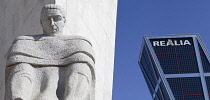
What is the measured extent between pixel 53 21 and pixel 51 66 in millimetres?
492

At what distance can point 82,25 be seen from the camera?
7230mm

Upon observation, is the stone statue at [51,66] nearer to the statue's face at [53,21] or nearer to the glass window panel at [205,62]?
the statue's face at [53,21]

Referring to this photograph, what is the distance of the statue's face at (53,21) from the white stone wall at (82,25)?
1.73 metres

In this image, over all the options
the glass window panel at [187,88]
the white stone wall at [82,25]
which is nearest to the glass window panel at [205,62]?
the glass window panel at [187,88]

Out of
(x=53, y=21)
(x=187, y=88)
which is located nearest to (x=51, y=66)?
(x=53, y=21)

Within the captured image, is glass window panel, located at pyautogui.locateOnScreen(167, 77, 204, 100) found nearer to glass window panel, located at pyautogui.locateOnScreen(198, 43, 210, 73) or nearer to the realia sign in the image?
glass window panel, located at pyautogui.locateOnScreen(198, 43, 210, 73)

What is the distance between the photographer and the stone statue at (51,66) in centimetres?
430

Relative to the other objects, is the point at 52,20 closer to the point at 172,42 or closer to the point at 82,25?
the point at 82,25

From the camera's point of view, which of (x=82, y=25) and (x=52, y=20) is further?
(x=82, y=25)

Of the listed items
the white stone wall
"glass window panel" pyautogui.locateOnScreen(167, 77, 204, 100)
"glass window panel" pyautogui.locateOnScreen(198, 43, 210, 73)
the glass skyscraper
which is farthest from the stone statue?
"glass window panel" pyautogui.locateOnScreen(198, 43, 210, 73)

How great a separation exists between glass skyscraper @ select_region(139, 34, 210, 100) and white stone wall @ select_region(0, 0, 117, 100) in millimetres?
69289

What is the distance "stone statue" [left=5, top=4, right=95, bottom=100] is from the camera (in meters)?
4.30

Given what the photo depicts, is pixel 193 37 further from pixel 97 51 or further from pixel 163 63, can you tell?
pixel 97 51

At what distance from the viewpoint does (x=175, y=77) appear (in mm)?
81500
